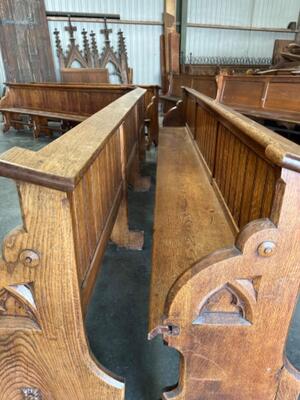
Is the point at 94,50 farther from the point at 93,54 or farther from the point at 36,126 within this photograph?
the point at 36,126

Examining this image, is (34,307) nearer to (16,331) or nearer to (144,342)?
(16,331)

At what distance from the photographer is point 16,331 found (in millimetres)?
858

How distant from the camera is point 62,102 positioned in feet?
15.8

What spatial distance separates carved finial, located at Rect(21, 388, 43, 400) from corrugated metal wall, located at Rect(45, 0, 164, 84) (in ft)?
25.7

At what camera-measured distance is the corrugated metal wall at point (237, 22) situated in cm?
780

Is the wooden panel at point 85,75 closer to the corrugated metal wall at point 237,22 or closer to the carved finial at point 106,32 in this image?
the carved finial at point 106,32

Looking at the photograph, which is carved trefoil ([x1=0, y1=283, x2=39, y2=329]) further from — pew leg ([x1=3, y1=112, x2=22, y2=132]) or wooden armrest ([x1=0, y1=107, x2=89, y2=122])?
pew leg ([x1=3, y1=112, x2=22, y2=132])

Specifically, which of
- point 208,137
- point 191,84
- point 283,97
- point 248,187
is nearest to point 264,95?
point 283,97

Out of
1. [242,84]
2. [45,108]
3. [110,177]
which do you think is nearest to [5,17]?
[45,108]

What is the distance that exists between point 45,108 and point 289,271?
17.3 feet

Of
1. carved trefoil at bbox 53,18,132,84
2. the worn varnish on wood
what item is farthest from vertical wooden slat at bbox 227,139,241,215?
carved trefoil at bbox 53,18,132,84

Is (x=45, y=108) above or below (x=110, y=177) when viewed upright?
below

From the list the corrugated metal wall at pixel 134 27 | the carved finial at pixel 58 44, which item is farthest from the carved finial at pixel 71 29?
the carved finial at pixel 58 44

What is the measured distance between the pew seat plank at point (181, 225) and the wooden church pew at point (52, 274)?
0.25m
